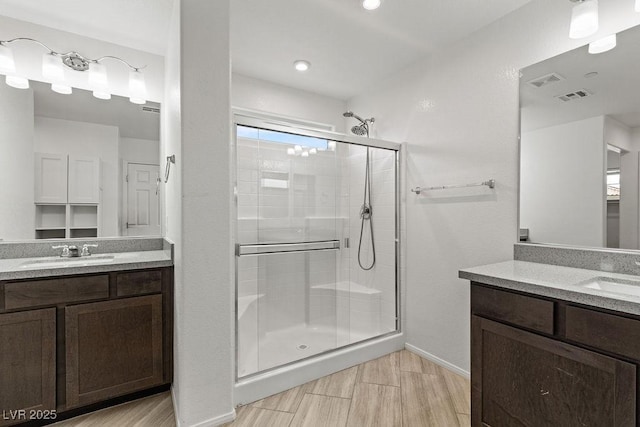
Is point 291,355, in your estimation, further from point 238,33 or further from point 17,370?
point 238,33

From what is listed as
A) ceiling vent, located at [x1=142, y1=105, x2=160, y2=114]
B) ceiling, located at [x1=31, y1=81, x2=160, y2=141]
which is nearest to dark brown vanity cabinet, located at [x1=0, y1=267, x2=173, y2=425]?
ceiling, located at [x1=31, y1=81, x2=160, y2=141]

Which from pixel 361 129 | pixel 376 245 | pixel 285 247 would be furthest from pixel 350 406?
pixel 361 129

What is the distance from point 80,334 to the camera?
66.8 inches

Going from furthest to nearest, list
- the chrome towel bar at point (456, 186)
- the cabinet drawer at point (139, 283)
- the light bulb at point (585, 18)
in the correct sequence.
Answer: the chrome towel bar at point (456, 186) → the cabinet drawer at point (139, 283) → the light bulb at point (585, 18)

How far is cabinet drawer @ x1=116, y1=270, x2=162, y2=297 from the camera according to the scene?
1.80 meters

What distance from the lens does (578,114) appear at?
1.71m

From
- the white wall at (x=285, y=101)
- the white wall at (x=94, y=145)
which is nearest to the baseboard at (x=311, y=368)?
the white wall at (x=94, y=145)

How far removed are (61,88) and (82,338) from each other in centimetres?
175

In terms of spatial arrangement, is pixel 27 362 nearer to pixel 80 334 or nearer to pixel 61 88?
pixel 80 334

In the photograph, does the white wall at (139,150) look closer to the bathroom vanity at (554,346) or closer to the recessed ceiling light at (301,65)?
the recessed ceiling light at (301,65)

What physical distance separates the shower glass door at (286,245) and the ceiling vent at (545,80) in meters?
1.45

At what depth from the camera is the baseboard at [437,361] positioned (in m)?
2.21

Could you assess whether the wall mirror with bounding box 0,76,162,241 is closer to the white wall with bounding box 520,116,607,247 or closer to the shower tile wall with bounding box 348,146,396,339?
the shower tile wall with bounding box 348,146,396,339

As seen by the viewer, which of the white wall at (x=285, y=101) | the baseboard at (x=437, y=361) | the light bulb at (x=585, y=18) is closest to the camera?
the light bulb at (x=585, y=18)
